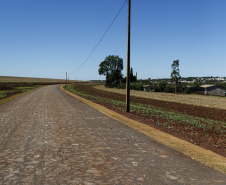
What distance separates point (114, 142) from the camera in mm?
7141

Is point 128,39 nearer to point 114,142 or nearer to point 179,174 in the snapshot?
point 114,142

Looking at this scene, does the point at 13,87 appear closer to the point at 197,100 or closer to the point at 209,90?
the point at 197,100

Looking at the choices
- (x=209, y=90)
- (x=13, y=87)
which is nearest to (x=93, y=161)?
(x=13, y=87)

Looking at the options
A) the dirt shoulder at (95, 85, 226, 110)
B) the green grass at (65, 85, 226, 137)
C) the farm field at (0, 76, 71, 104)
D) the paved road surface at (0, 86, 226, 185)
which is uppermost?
the farm field at (0, 76, 71, 104)

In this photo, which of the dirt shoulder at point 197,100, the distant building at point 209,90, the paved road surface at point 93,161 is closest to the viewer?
the paved road surface at point 93,161

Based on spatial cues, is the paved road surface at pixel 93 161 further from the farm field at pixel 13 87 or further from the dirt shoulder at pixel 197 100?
the dirt shoulder at pixel 197 100

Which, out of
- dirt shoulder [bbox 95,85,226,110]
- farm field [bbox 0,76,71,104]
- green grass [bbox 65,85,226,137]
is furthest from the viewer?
farm field [bbox 0,76,71,104]

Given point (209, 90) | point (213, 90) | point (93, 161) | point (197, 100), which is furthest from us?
point (213, 90)

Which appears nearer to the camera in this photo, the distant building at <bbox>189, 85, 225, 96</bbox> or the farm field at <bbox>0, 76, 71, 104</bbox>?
the farm field at <bbox>0, 76, 71, 104</bbox>

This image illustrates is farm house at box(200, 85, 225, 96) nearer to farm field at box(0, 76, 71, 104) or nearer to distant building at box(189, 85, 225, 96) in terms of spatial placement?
distant building at box(189, 85, 225, 96)

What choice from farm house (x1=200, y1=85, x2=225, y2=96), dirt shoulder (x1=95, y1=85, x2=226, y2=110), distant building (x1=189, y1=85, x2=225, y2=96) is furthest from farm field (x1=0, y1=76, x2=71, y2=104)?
farm house (x1=200, y1=85, x2=225, y2=96)

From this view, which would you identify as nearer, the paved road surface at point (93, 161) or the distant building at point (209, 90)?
the paved road surface at point (93, 161)

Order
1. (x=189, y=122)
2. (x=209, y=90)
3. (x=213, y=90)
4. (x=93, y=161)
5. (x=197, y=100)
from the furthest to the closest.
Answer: (x=213, y=90) → (x=209, y=90) → (x=197, y=100) → (x=189, y=122) → (x=93, y=161)

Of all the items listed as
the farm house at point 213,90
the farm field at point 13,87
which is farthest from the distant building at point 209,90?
the farm field at point 13,87
